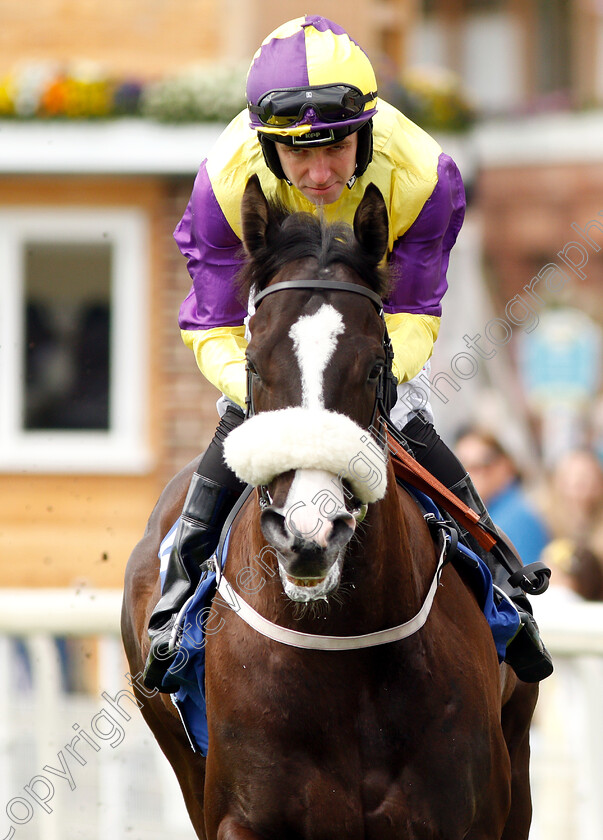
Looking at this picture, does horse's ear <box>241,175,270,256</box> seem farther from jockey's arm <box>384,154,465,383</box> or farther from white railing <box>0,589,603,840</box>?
white railing <box>0,589,603,840</box>

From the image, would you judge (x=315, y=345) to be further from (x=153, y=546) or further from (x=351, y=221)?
(x=153, y=546)

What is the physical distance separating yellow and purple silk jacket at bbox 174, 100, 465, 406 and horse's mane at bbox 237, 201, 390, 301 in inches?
16.1

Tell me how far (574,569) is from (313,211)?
303cm

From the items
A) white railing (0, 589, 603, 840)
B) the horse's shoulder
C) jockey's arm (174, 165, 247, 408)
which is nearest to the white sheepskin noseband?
jockey's arm (174, 165, 247, 408)

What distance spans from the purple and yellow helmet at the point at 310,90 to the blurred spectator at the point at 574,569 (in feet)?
10.0

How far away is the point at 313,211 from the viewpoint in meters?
3.72

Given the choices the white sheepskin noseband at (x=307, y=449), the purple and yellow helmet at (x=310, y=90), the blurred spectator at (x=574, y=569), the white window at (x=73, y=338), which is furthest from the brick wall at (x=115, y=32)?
the white sheepskin noseband at (x=307, y=449)

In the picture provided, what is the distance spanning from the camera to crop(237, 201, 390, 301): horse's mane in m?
3.12

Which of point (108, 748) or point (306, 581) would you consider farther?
point (108, 748)

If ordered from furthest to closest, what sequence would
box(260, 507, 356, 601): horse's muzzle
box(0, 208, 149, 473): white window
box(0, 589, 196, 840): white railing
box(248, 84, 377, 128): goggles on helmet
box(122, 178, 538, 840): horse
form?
1. box(0, 208, 149, 473): white window
2. box(0, 589, 196, 840): white railing
3. box(248, 84, 377, 128): goggles on helmet
4. box(122, 178, 538, 840): horse
5. box(260, 507, 356, 601): horse's muzzle

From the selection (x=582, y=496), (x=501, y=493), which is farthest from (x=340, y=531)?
(x=582, y=496)

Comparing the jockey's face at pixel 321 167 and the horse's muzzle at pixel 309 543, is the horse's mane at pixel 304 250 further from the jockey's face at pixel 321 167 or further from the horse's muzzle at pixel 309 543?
the horse's muzzle at pixel 309 543

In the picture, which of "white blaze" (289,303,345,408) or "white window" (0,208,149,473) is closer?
"white blaze" (289,303,345,408)

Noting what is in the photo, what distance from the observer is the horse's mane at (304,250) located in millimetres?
3115
